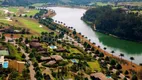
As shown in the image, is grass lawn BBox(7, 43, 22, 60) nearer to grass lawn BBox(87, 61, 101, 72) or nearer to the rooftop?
the rooftop

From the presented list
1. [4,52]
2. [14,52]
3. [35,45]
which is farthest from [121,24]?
[4,52]

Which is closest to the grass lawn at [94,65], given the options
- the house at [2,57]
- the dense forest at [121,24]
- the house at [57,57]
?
the house at [57,57]

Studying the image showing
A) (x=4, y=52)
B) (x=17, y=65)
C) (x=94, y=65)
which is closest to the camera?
(x=17, y=65)

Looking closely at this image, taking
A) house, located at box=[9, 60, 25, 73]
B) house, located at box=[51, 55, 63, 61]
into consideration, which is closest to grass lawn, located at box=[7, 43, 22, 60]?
house, located at box=[9, 60, 25, 73]

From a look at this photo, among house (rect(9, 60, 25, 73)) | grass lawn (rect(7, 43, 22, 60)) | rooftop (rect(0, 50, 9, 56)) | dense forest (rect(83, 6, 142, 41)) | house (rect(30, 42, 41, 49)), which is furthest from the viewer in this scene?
Answer: dense forest (rect(83, 6, 142, 41))

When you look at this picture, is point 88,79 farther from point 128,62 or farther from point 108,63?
point 128,62

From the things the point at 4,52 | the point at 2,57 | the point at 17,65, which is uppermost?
the point at 2,57

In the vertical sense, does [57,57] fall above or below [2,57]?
below

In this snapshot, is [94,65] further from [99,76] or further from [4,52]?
[4,52]

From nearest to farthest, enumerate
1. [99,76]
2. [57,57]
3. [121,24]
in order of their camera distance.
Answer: [99,76] → [57,57] → [121,24]

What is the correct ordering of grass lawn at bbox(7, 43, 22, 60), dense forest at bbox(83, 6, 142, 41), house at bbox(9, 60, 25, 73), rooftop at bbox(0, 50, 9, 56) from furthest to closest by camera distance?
1. dense forest at bbox(83, 6, 142, 41)
2. rooftop at bbox(0, 50, 9, 56)
3. grass lawn at bbox(7, 43, 22, 60)
4. house at bbox(9, 60, 25, 73)

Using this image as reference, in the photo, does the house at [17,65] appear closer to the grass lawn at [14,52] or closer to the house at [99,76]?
the grass lawn at [14,52]
